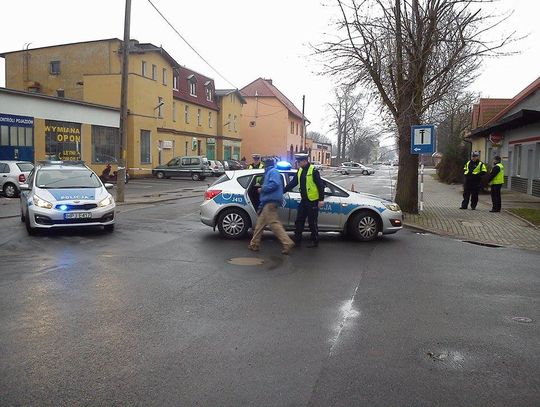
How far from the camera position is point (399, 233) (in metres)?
12.5

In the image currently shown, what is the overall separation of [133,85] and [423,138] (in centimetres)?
2624

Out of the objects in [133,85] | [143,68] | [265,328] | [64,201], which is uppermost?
[143,68]

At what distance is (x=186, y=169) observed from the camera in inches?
1526

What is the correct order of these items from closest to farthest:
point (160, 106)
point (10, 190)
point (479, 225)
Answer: point (479, 225), point (10, 190), point (160, 106)

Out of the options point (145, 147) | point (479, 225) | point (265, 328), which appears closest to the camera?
point (265, 328)

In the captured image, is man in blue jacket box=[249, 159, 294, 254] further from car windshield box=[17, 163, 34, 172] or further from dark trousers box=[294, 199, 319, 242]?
car windshield box=[17, 163, 34, 172]

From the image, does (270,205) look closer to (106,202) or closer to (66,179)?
(106,202)

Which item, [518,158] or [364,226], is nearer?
[364,226]

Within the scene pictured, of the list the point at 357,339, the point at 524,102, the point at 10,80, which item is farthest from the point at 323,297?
the point at 10,80

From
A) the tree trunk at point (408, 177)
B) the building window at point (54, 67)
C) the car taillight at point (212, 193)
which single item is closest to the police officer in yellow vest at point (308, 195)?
the car taillight at point (212, 193)

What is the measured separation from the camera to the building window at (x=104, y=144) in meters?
33.9

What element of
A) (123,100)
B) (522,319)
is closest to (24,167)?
(123,100)

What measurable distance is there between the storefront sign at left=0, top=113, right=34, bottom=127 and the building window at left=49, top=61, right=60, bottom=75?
14287 mm

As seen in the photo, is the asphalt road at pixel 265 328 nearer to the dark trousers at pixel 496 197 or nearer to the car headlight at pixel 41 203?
the car headlight at pixel 41 203
